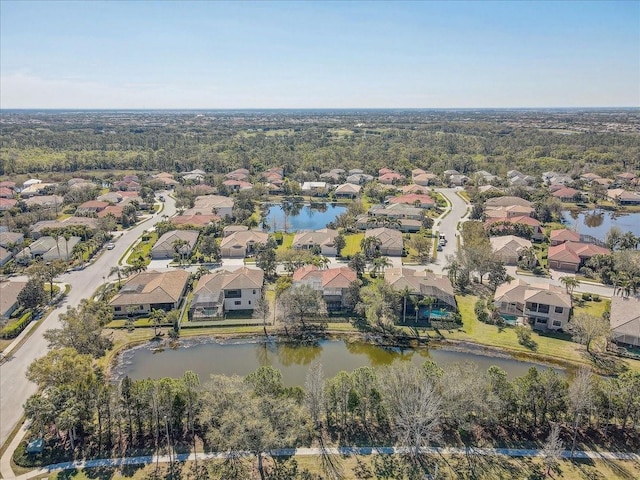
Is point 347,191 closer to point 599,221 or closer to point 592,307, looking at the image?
point 599,221

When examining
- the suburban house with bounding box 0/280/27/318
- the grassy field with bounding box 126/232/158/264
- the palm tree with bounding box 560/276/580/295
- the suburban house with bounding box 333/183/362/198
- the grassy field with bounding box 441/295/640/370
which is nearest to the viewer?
the grassy field with bounding box 441/295/640/370

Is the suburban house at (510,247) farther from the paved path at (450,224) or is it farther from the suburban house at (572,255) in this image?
the paved path at (450,224)

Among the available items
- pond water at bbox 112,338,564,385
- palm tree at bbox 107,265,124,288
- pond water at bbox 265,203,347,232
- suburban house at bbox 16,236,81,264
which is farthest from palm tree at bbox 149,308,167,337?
pond water at bbox 265,203,347,232

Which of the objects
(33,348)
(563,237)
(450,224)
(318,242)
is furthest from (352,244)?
(33,348)

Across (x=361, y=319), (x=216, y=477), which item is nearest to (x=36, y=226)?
(x=361, y=319)

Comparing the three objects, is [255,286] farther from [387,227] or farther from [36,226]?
[36,226]

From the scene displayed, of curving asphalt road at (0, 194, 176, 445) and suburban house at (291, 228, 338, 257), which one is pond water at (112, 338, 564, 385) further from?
suburban house at (291, 228, 338, 257)

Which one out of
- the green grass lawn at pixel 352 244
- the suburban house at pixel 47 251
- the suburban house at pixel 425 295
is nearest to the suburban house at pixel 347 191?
the green grass lawn at pixel 352 244
